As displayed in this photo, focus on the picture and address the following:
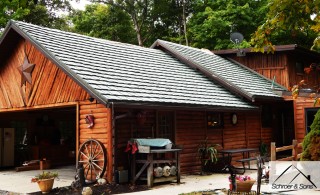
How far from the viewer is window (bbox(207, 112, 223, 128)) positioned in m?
15.4

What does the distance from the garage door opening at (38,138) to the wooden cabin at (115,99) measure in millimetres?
43

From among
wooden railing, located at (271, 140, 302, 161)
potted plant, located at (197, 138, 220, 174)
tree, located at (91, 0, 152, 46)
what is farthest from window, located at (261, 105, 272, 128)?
tree, located at (91, 0, 152, 46)

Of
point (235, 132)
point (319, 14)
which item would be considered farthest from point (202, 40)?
point (319, 14)

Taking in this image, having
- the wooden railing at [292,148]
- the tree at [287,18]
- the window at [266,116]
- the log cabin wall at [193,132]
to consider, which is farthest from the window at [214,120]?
the tree at [287,18]

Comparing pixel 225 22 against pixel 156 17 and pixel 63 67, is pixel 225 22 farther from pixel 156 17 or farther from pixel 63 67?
pixel 63 67

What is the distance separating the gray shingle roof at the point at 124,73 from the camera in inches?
467

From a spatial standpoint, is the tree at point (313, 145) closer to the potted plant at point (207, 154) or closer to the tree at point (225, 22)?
the potted plant at point (207, 154)

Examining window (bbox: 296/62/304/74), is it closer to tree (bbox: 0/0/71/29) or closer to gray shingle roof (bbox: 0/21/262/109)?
gray shingle roof (bbox: 0/21/262/109)

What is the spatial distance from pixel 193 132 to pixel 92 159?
4.17 meters

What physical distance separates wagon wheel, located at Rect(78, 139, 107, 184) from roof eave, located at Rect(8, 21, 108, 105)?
1.48 metres

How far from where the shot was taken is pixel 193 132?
571 inches

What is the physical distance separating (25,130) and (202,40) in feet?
61.4

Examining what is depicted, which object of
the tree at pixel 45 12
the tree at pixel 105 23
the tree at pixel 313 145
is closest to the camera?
the tree at pixel 313 145
